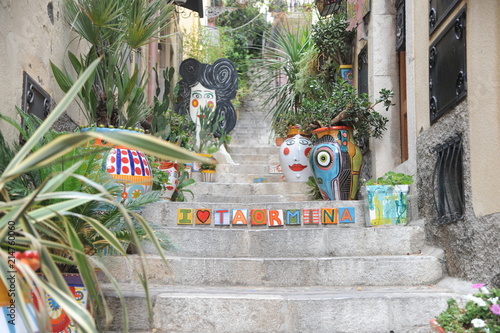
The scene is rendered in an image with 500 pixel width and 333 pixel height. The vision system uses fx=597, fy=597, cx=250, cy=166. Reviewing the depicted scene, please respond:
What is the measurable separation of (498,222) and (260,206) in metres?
2.15

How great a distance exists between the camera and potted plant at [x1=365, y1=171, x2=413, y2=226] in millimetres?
4148

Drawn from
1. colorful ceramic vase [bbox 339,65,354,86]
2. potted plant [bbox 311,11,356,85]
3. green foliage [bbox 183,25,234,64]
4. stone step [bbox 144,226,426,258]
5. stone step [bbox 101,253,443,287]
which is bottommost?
stone step [bbox 101,253,443,287]

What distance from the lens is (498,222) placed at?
2.72 meters

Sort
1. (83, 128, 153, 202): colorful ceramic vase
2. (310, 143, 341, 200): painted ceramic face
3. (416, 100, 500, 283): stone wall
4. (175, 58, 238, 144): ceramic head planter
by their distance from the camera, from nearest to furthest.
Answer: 1. (416, 100, 500, 283): stone wall
2. (83, 128, 153, 202): colorful ceramic vase
3. (310, 143, 341, 200): painted ceramic face
4. (175, 58, 238, 144): ceramic head planter

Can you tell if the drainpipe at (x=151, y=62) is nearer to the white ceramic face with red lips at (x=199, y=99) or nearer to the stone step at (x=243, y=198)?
the white ceramic face with red lips at (x=199, y=99)

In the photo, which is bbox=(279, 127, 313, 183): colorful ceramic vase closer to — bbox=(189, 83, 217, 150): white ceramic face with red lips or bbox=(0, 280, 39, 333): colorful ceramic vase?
bbox=(189, 83, 217, 150): white ceramic face with red lips

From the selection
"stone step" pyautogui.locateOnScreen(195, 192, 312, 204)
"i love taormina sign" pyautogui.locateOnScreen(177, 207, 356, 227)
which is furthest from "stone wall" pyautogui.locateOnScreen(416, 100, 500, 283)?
"stone step" pyautogui.locateOnScreen(195, 192, 312, 204)

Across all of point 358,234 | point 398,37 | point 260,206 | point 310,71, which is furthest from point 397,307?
point 310,71

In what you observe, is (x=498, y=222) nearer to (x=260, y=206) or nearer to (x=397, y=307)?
(x=397, y=307)

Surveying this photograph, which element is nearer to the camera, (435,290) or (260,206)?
(435,290)

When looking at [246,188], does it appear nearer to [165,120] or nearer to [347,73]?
[165,120]

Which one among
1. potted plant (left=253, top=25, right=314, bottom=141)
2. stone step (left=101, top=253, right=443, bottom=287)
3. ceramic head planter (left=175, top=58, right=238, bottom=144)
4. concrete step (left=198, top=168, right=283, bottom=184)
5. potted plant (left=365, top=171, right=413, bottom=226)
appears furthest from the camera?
ceramic head planter (left=175, top=58, right=238, bottom=144)

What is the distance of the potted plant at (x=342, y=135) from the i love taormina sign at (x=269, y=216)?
742 mm

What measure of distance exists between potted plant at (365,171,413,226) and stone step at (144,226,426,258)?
0.28 metres
